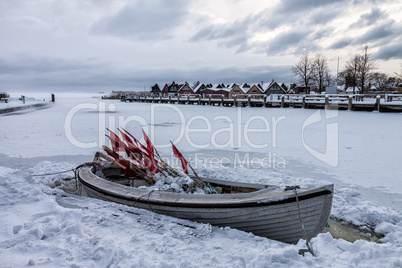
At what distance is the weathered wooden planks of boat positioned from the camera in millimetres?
3398

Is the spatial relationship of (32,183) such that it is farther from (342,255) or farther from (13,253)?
(342,255)

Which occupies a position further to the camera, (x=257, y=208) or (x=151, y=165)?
(x=151, y=165)

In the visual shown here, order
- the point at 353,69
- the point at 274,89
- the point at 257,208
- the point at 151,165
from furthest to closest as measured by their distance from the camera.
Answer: the point at 274,89 → the point at 353,69 → the point at 151,165 → the point at 257,208

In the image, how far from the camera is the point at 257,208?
3549 millimetres

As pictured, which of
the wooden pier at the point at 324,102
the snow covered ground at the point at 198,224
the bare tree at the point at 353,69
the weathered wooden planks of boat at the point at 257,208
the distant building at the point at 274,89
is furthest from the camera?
the distant building at the point at 274,89

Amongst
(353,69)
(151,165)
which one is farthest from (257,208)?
(353,69)

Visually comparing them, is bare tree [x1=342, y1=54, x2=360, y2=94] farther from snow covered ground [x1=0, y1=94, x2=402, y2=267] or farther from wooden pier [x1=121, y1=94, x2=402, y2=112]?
snow covered ground [x1=0, y1=94, x2=402, y2=267]

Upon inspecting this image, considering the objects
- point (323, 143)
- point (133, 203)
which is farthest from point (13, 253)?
point (323, 143)

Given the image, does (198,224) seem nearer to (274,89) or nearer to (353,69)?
(353,69)

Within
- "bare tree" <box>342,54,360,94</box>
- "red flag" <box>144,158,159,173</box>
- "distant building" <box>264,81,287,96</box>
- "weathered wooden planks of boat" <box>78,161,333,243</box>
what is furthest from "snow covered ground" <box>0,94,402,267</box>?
"distant building" <box>264,81,287,96</box>

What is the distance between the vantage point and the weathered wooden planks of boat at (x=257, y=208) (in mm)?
3398

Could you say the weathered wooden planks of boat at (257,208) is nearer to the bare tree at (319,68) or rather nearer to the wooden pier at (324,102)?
the wooden pier at (324,102)

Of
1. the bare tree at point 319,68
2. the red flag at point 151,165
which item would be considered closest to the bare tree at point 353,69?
the bare tree at point 319,68

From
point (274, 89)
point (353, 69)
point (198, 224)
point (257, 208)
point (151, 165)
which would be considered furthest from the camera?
point (274, 89)
